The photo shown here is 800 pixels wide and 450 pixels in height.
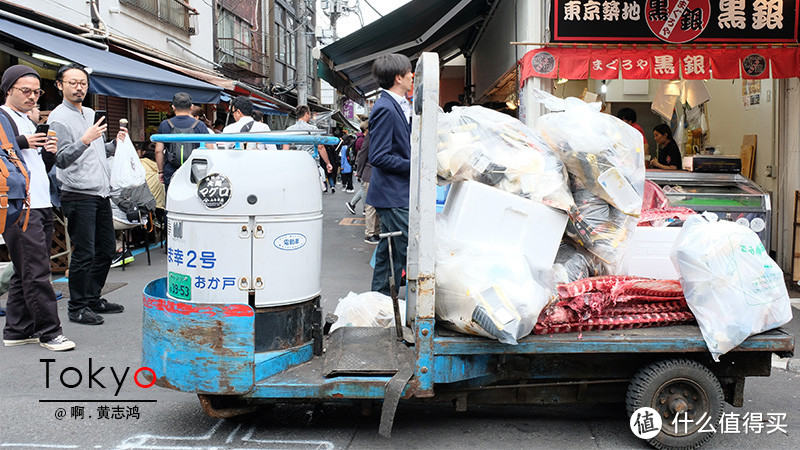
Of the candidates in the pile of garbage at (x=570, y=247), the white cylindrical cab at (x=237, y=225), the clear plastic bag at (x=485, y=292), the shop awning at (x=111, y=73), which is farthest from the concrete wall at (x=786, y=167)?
the shop awning at (x=111, y=73)

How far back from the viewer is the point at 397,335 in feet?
12.8

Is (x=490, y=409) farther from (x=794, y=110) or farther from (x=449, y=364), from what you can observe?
(x=794, y=110)

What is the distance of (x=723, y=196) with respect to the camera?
23.6 ft

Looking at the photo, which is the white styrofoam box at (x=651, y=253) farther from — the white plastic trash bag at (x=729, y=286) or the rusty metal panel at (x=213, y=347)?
the rusty metal panel at (x=213, y=347)

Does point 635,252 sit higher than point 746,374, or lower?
higher

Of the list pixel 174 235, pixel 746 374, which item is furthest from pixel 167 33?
pixel 746 374

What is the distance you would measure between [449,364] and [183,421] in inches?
61.1

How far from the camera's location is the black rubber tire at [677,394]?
3391mm

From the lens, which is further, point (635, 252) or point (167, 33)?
point (167, 33)

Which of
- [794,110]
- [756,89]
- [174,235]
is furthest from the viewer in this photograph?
→ [756,89]

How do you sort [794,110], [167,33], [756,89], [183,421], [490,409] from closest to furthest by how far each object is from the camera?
1. [183,421]
2. [490,409]
3. [794,110]
4. [756,89]
5. [167,33]

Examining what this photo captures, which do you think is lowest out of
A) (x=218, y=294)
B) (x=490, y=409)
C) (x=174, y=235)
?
(x=490, y=409)

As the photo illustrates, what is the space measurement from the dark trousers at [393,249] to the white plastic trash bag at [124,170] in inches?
95.5

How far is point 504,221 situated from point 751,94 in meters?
7.06
